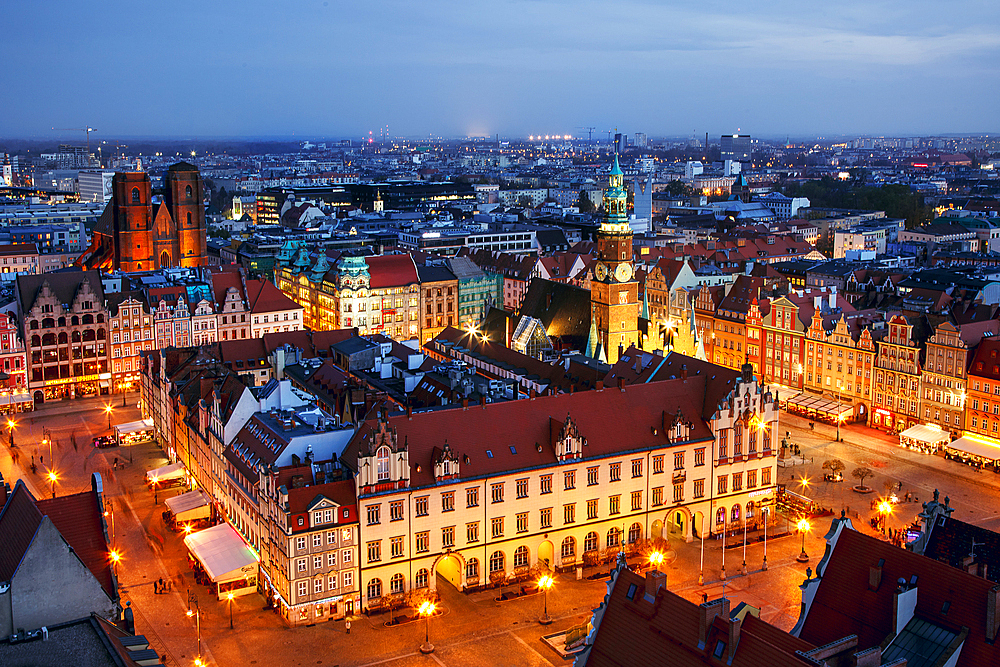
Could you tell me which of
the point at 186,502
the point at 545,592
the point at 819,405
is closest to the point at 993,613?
the point at 545,592

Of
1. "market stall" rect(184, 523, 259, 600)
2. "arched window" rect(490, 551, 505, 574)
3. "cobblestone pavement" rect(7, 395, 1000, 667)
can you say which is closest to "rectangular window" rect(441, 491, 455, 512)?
"arched window" rect(490, 551, 505, 574)

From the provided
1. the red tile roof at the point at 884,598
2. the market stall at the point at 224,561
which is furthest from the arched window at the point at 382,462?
the red tile roof at the point at 884,598

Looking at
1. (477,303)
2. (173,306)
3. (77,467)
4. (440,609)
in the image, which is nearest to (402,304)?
(477,303)

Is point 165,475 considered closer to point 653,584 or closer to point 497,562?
point 497,562

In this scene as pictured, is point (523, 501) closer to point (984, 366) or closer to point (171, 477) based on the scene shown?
point (171, 477)

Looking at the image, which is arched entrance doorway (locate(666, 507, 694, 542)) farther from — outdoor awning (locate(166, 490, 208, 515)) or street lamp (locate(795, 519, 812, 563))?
outdoor awning (locate(166, 490, 208, 515))
